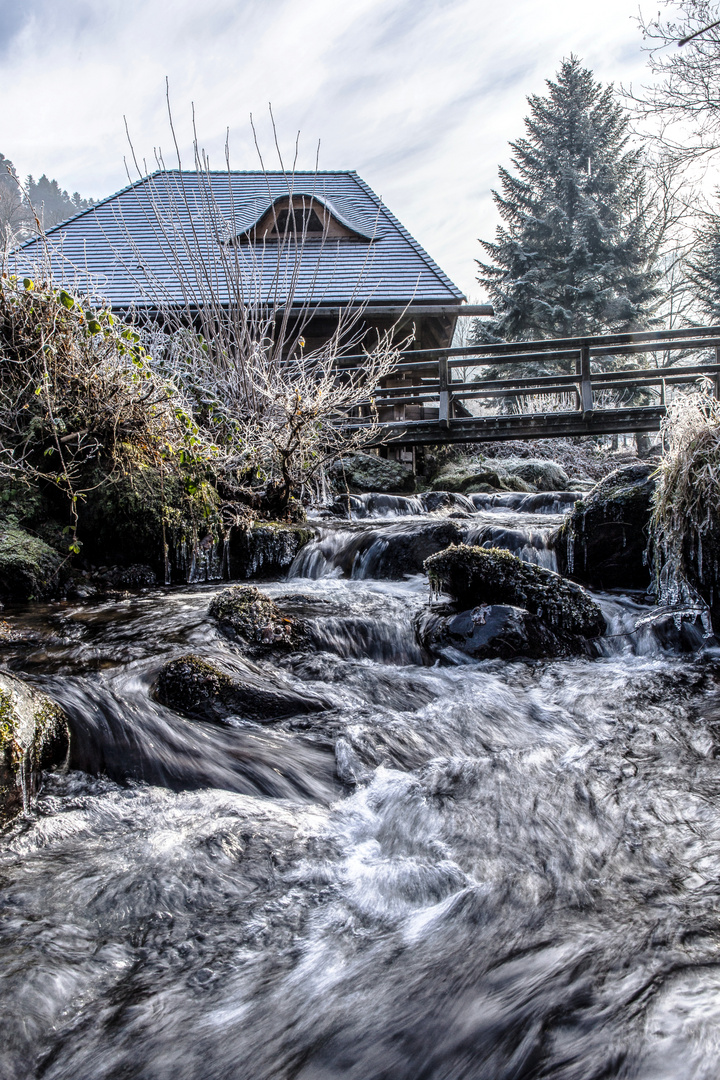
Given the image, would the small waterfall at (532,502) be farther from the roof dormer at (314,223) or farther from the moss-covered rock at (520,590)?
the roof dormer at (314,223)

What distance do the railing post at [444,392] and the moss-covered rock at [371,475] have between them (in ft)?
3.85

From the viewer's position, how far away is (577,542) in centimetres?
566

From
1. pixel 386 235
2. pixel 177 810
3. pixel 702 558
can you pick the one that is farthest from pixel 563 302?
pixel 177 810

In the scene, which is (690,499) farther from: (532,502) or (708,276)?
(708,276)

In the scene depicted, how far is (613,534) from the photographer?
17.7ft

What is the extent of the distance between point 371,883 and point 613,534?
4159 mm

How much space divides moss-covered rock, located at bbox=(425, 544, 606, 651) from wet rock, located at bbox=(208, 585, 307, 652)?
121 centimetres

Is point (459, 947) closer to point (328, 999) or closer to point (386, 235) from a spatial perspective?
point (328, 999)

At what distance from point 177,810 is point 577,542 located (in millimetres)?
4339

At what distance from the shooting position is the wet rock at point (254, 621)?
4053 millimetres

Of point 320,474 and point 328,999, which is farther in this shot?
point 320,474

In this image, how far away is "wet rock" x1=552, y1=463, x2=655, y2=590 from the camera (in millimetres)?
5215

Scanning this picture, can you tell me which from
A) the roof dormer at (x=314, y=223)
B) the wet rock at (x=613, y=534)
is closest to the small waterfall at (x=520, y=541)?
the wet rock at (x=613, y=534)

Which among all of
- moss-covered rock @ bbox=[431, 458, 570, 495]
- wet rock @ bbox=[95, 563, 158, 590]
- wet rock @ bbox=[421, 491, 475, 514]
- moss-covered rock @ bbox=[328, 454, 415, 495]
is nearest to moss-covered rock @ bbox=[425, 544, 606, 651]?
wet rock @ bbox=[95, 563, 158, 590]
